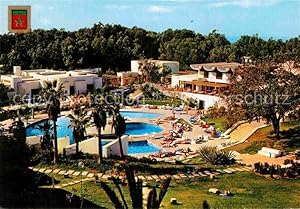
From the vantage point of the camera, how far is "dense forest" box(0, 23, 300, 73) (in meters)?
16.8

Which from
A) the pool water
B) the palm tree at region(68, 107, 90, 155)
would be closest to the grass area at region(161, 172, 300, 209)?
the palm tree at region(68, 107, 90, 155)

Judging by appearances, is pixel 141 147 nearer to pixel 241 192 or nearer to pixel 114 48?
pixel 241 192

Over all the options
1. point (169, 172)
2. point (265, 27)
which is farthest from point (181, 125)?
point (265, 27)

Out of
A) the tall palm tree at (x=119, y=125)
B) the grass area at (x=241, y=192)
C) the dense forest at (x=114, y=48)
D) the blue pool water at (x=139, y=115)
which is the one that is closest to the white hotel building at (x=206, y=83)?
the blue pool water at (x=139, y=115)

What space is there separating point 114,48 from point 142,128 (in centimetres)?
570

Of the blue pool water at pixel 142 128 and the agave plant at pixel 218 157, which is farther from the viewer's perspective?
the blue pool water at pixel 142 128

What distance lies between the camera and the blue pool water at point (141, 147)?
32.5 feet

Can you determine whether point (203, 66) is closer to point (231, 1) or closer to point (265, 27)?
point (265, 27)

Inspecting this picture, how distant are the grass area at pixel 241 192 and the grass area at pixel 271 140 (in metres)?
1.48

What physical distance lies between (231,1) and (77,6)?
70.5 inches

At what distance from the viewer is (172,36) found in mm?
18109

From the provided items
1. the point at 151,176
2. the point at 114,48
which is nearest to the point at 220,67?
the point at 114,48

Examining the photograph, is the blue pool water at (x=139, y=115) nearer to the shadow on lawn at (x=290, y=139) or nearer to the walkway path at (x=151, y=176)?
the shadow on lawn at (x=290, y=139)

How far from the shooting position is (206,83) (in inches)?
508
